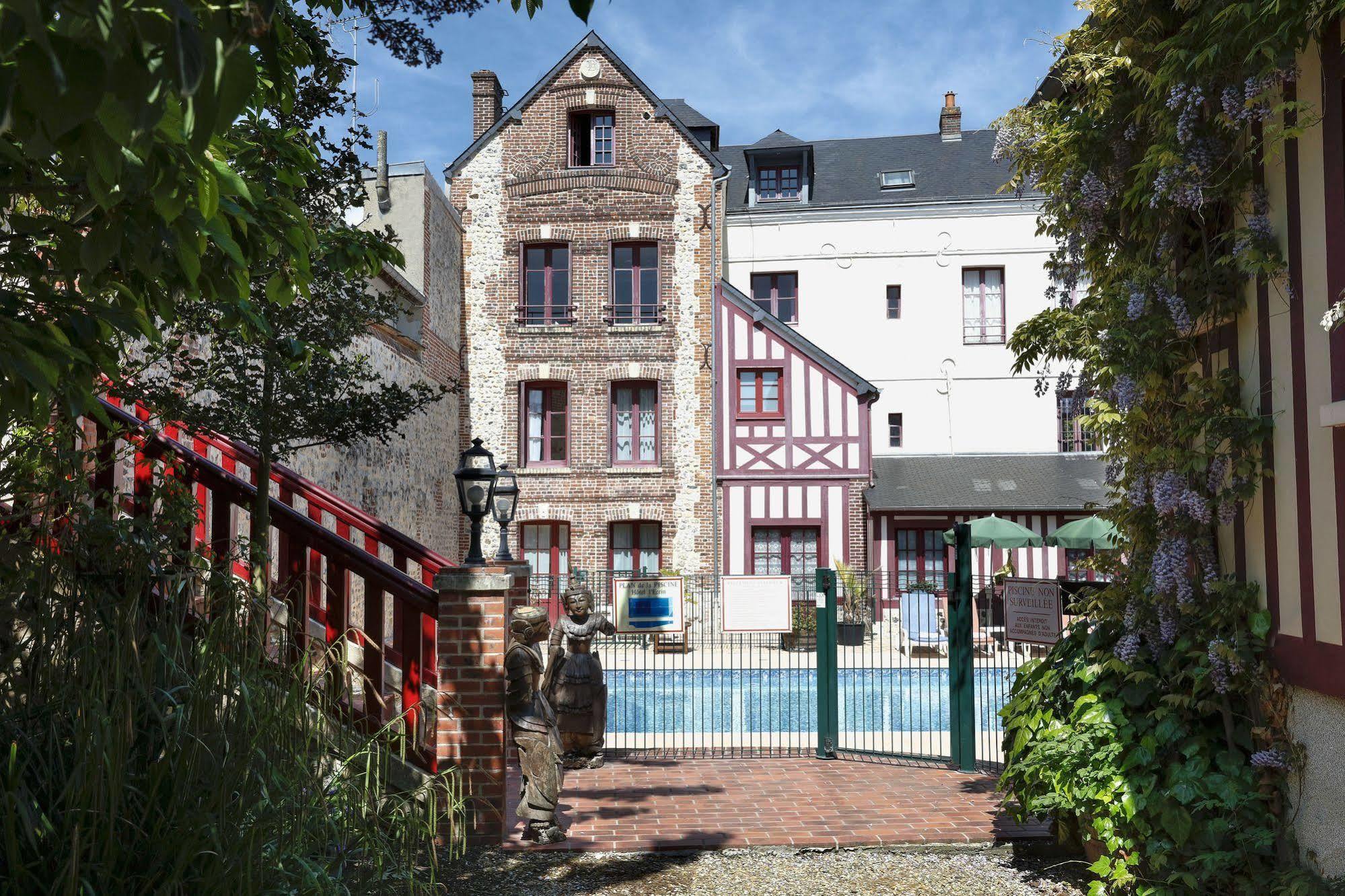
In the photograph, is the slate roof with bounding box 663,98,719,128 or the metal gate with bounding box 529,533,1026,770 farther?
the slate roof with bounding box 663,98,719,128

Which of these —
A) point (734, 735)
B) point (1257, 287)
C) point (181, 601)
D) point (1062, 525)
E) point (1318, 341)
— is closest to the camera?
point (181, 601)

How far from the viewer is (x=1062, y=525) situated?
62.7 feet

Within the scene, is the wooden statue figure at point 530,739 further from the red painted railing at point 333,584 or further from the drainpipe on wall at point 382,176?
the drainpipe on wall at point 382,176

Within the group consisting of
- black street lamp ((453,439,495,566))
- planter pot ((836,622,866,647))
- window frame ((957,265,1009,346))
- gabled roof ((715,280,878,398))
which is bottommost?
planter pot ((836,622,866,647))

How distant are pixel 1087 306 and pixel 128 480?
18.6 feet

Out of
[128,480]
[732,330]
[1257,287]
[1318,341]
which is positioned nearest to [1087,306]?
[1257,287]

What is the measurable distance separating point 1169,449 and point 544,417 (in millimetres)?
15821

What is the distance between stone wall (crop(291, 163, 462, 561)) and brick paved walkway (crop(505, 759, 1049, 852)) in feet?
22.2

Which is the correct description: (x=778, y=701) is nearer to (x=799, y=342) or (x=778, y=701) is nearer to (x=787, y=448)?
(x=787, y=448)

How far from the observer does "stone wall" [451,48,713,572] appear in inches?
757

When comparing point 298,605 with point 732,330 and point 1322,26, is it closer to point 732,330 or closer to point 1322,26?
point 1322,26

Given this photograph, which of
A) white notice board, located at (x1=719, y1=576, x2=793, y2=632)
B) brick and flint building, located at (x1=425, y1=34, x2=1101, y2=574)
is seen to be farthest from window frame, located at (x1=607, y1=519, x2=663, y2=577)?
white notice board, located at (x1=719, y1=576, x2=793, y2=632)

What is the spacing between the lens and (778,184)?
22953mm

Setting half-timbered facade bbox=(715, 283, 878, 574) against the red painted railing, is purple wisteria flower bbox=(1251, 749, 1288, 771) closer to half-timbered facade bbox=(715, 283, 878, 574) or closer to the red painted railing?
the red painted railing
